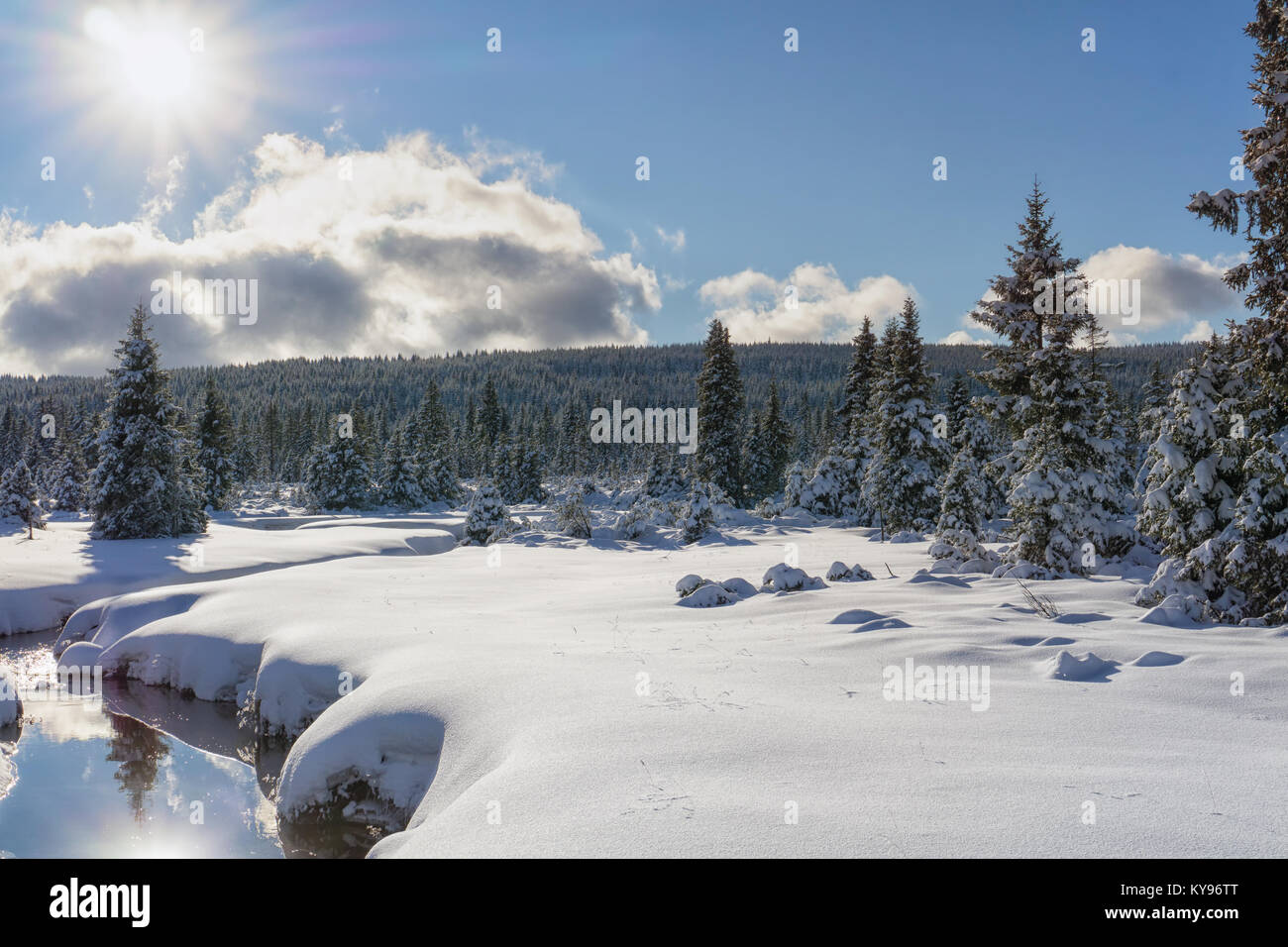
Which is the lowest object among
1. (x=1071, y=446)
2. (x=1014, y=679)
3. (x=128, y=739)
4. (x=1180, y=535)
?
(x=128, y=739)

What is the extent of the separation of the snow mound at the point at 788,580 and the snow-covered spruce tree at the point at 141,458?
90.7 feet

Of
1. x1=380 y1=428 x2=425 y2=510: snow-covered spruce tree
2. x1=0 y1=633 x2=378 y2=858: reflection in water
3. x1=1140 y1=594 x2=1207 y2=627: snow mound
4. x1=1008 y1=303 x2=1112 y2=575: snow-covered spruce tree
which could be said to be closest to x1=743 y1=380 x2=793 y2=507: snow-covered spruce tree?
x1=380 y1=428 x2=425 y2=510: snow-covered spruce tree

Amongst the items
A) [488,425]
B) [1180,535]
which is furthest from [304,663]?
[488,425]

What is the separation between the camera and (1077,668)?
6969 millimetres

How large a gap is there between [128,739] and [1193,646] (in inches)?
592

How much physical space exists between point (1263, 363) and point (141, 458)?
118 feet

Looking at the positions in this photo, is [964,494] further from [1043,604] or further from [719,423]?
[719,423]

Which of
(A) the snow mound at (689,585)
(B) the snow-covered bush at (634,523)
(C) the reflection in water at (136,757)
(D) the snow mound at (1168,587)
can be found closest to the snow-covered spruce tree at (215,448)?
(B) the snow-covered bush at (634,523)

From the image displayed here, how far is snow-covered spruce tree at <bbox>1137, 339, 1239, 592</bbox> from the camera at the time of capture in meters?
11.1

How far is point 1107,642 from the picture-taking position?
7895 mm

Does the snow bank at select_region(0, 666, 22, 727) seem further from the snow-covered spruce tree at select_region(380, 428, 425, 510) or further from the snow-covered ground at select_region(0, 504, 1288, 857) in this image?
the snow-covered spruce tree at select_region(380, 428, 425, 510)

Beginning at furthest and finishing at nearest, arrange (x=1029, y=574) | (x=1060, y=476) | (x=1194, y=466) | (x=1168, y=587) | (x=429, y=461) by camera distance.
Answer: (x=429, y=461) < (x=1060, y=476) < (x=1029, y=574) < (x=1194, y=466) < (x=1168, y=587)

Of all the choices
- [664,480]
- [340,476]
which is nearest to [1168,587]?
[664,480]

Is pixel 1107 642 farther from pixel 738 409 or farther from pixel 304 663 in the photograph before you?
pixel 738 409
